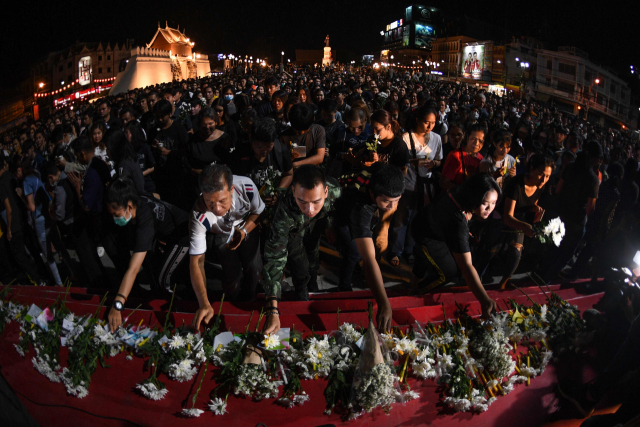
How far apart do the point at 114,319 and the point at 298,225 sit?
136 cm

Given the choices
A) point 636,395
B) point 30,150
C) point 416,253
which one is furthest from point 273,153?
point 30,150

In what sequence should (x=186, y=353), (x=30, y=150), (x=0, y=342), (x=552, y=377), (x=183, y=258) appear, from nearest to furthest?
(x=186, y=353) → (x=552, y=377) → (x=0, y=342) → (x=183, y=258) → (x=30, y=150)

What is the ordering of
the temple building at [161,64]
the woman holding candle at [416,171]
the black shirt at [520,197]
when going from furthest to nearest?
the temple building at [161,64] → the woman holding candle at [416,171] → the black shirt at [520,197]

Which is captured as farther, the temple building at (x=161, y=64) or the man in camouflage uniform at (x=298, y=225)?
the temple building at (x=161, y=64)

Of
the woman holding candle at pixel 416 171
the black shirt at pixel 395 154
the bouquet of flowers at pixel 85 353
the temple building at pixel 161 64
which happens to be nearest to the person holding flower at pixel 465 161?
the woman holding candle at pixel 416 171

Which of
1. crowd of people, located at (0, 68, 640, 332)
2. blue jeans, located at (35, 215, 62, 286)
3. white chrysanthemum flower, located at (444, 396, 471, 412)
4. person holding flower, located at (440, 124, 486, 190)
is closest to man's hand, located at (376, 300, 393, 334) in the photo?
crowd of people, located at (0, 68, 640, 332)

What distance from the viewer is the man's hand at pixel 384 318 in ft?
7.89

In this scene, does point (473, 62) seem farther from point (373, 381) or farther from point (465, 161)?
point (373, 381)

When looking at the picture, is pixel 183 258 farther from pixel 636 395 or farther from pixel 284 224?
pixel 636 395

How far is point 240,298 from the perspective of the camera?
353 cm

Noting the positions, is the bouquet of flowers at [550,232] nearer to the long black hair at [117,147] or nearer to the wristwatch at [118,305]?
the wristwatch at [118,305]

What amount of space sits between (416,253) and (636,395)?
1767 mm

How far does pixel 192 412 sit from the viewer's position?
2.15m

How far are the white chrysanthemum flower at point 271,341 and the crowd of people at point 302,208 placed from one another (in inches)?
3.4
